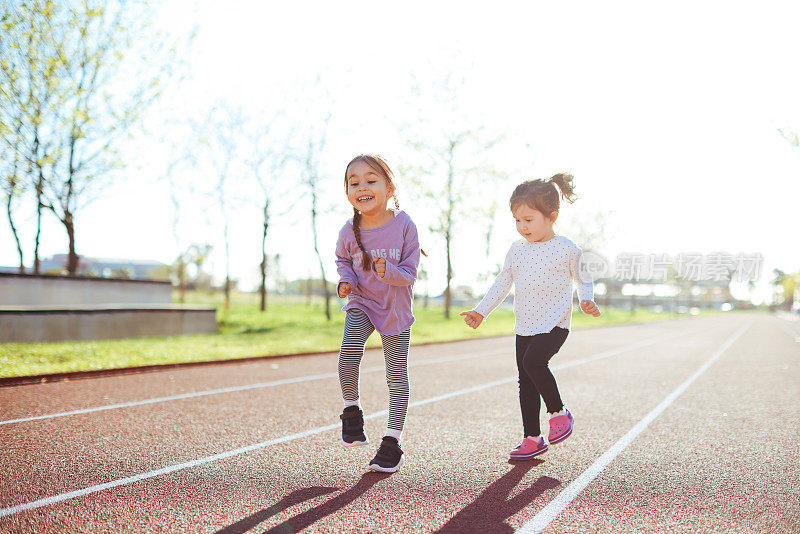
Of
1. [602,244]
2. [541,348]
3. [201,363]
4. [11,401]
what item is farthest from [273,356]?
[602,244]

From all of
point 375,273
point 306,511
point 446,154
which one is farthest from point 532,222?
point 446,154

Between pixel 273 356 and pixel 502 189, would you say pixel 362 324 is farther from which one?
pixel 502 189

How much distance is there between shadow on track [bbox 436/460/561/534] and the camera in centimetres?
289

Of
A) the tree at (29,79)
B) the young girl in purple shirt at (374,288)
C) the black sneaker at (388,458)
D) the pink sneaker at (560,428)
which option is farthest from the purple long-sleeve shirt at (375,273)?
the tree at (29,79)

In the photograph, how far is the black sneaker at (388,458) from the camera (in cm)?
376

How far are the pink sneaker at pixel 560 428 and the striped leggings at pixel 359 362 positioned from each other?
1016 millimetres

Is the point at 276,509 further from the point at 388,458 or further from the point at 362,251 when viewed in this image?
the point at 362,251

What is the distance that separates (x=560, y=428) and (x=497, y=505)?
0.99 m

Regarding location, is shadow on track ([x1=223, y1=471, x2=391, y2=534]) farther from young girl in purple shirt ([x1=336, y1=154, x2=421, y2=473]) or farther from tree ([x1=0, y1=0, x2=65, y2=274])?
tree ([x1=0, y1=0, x2=65, y2=274])

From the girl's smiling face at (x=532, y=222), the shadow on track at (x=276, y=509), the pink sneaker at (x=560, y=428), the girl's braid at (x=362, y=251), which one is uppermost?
the girl's smiling face at (x=532, y=222)

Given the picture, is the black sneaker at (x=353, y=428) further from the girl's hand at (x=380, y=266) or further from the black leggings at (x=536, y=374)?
the black leggings at (x=536, y=374)

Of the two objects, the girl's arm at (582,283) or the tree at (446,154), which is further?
the tree at (446,154)

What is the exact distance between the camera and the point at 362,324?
3.88 meters

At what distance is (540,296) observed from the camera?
13.4 feet
